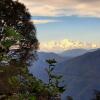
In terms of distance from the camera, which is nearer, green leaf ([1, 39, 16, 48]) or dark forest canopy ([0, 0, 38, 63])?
green leaf ([1, 39, 16, 48])

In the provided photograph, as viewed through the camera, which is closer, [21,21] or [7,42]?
[7,42]

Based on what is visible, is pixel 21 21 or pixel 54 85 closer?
pixel 54 85

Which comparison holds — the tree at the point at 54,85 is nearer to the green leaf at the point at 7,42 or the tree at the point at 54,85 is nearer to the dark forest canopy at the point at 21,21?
the green leaf at the point at 7,42

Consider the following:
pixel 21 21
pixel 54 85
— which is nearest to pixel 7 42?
pixel 54 85

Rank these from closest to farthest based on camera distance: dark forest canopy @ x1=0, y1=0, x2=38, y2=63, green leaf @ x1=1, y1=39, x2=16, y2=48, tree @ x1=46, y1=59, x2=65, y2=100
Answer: green leaf @ x1=1, y1=39, x2=16, y2=48
tree @ x1=46, y1=59, x2=65, y2=100
dark forest canopy @ x1=0, y1=0, x2=38, y2=63

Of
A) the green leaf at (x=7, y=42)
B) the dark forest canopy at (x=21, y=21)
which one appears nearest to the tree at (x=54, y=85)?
the green leaf at (x=7, y=42)

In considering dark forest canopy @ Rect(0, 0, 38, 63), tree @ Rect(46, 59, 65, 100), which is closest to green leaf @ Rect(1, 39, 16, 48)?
tree @ Rect(46, 59, 65, 100)

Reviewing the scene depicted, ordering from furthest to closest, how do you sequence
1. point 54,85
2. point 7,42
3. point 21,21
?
point 21,21 < point 54,85 < point 7,42

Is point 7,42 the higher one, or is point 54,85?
point 7,42

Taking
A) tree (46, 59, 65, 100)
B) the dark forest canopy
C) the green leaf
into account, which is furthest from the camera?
the dark forest canopy

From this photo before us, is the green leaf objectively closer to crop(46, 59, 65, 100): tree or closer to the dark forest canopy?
crop(46, 59, 65, 100): tree

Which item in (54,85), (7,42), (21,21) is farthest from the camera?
(21,21)

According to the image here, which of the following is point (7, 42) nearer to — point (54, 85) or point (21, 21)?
point (54, 85)

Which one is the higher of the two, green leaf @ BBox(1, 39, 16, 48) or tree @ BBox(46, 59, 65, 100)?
green leaf @ BBox(1, 39, 16, 48)
